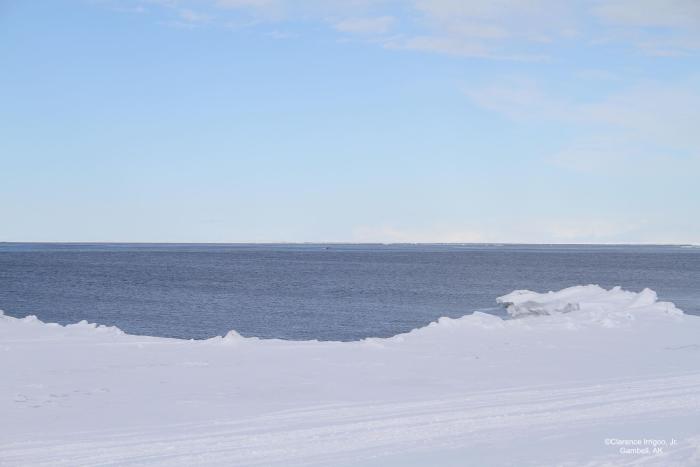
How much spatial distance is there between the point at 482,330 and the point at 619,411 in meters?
10.5

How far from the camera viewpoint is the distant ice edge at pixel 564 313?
65.4 feet

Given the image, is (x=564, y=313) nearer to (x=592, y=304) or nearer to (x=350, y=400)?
(x=592, y=304)

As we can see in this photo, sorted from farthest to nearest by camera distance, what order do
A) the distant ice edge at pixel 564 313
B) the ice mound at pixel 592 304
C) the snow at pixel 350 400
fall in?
the ice mound at pixel 592 304 < the distant ice edge at pixel 564 313 < the snow at pixel 350 400

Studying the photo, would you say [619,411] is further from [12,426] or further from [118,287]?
[118,287]

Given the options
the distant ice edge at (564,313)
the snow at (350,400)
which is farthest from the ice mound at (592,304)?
the snow at (350,400)

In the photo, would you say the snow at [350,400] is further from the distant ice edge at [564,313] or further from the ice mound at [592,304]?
the ice mound at [592,304]

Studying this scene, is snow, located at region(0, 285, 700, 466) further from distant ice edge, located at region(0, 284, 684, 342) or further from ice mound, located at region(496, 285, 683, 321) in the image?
ice mound, located at region(496, 285, 683, 321)

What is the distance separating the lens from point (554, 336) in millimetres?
19359

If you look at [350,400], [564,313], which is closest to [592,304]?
[564,313]

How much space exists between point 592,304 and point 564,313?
2.58m

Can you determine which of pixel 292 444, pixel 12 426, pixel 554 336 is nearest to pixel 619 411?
pixel 292 444

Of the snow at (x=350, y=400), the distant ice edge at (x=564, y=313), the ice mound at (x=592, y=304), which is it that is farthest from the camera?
the ice mound at (x=592, y=304)

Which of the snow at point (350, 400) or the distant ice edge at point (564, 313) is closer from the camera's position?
the snow at point (350, 400)

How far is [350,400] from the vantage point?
10812mm
